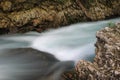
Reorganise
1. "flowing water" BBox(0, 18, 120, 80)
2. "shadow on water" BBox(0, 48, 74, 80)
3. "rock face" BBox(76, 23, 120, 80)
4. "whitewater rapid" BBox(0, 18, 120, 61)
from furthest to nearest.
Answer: "whitewater rapid" BBox(0, 18, 120, 61) < "flowing water" BBox(0, 18, 120, 80) < "shadow on water" BBox(0, 48, 74, 80) < "rock face" BBox(76, 23, 120, 80)

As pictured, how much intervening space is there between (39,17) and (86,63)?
16.9 ft

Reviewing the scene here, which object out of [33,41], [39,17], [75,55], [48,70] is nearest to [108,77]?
[48,70]

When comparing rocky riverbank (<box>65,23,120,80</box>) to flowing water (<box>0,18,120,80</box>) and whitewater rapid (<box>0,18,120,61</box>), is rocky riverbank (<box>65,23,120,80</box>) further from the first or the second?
whitewater rapid (<box>0,18,120,61</box>)

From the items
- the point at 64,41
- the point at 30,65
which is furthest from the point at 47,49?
the point at 30,65

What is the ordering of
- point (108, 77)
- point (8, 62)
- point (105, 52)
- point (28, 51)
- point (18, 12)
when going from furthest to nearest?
point (18, 12), point (28, 51), point (8, 62), point (105, 52), point (108, 77)

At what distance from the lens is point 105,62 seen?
17.5 ft

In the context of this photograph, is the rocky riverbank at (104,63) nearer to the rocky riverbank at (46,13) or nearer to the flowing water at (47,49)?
the flowing water at (47,49)

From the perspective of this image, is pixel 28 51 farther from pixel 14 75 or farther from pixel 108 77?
pixel 108 77

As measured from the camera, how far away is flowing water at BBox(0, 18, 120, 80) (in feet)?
23.2

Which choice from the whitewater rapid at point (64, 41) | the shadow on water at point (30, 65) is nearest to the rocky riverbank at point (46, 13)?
the whitewater rapid at point (64, 41)

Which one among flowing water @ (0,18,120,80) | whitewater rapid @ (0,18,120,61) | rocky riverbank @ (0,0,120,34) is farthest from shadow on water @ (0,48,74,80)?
rocky riverbank @ (0,0,120,34)

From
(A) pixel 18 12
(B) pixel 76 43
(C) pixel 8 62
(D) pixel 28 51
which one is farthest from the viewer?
(A) pixel 18 12

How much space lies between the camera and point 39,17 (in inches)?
408

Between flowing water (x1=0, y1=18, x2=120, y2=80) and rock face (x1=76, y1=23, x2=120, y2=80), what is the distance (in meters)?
1.37
